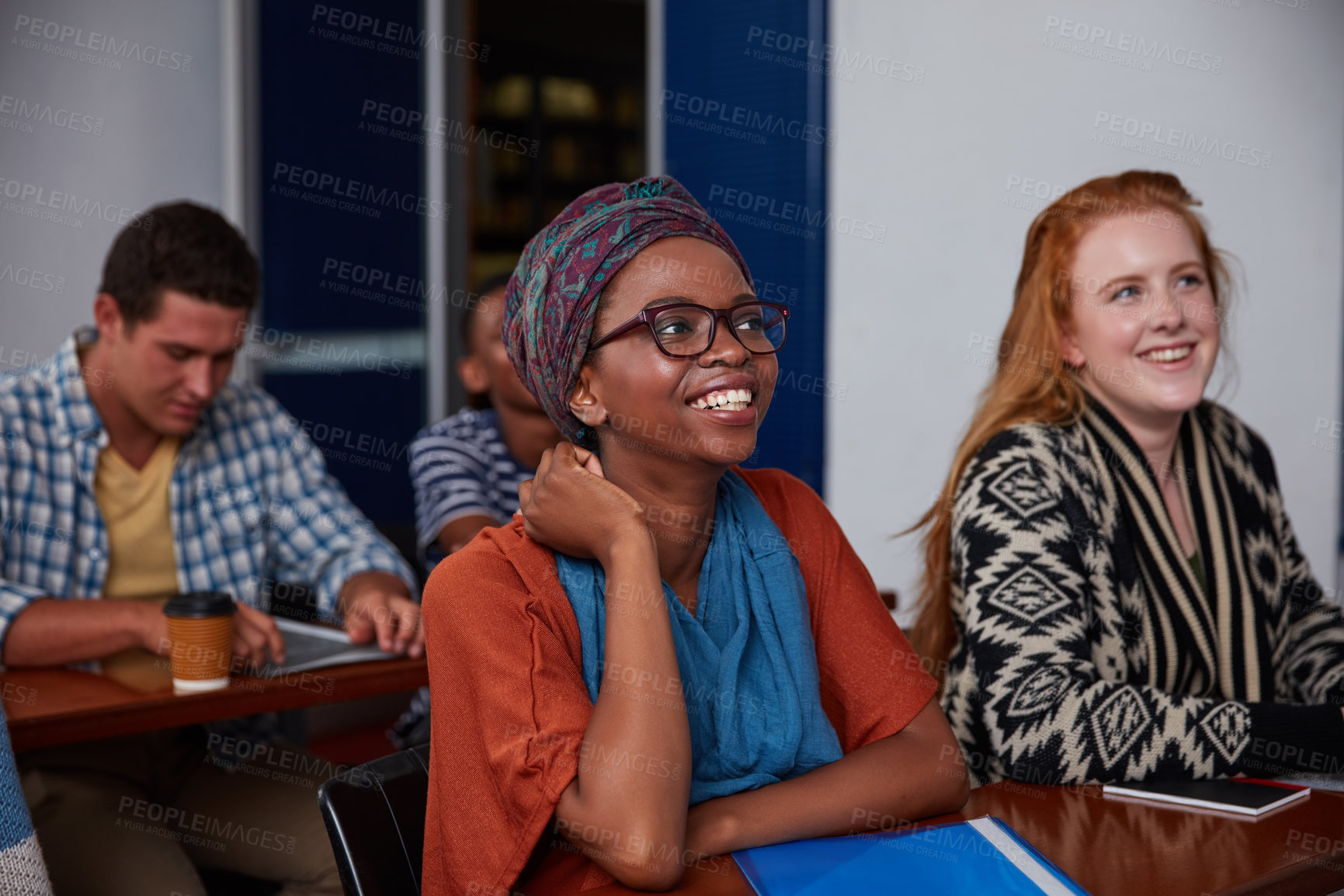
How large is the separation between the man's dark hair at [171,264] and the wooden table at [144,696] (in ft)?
2.63

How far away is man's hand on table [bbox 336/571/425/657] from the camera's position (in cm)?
221

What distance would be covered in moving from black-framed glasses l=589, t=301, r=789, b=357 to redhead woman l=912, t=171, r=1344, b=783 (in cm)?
58

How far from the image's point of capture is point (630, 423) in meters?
1.42

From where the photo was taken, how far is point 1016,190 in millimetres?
3293

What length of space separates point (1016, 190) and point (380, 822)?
2658 millimetres

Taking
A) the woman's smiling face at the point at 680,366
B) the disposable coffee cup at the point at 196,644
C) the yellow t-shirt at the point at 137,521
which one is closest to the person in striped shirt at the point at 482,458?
the yellow t-shirt at the point at 137,521

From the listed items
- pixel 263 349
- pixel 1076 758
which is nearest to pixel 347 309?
pixel 263 349

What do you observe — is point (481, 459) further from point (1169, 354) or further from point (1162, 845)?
point (1162, 845)

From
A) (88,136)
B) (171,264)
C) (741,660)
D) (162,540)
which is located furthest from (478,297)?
(88,136)

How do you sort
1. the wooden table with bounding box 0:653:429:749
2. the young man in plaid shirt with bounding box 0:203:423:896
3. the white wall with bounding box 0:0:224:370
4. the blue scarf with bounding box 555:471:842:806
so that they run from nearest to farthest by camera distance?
the blue scarf with bounding box 555:471:842:806, the wooden table with bounding box 0:653:429:749, the young man in plaid shirt with bounding box 0:203:423:896, the white wall with bounding box 0:0:224:370

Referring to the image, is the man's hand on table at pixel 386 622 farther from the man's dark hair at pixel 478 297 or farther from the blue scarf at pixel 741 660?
the man's dark hair at pixel 478 297

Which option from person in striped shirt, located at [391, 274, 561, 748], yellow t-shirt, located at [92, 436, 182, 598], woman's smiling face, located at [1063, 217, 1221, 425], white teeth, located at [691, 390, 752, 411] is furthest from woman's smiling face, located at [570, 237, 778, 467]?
yellow t-shirt, located at [92, 436, 182, 598]

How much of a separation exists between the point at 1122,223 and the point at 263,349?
4.28 m

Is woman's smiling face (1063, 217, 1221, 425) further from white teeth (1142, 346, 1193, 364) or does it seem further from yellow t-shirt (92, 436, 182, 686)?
yellow t-shirt (92, 436, 182, 686)
